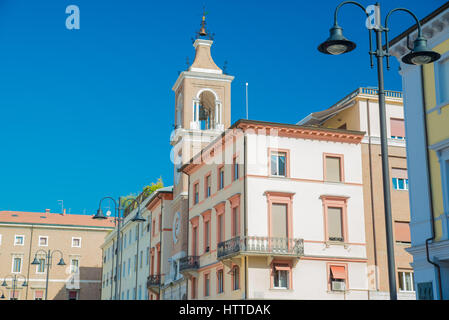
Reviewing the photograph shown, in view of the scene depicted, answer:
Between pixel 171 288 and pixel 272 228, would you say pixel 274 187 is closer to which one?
pixel 272 228

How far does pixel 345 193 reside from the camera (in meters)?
35.8

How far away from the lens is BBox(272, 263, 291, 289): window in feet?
108

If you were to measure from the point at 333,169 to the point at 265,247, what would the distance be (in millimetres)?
6585

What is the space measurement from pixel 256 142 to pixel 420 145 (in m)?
14.3

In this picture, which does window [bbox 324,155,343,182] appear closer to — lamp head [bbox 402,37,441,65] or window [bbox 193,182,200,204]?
window [bbox 193,182,200,204]

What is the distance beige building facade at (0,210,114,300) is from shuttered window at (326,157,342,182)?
181ft

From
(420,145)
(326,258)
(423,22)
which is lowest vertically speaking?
(326,258)

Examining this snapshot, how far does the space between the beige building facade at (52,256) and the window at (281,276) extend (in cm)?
5522

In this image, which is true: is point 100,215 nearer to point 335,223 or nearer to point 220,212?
point 220,212

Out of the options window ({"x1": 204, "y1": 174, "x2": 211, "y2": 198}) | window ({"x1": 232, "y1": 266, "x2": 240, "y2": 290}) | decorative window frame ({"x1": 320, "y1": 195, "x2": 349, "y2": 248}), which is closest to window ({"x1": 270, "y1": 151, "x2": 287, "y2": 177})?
decorative window frame ({"x1": 320, "y1": 195, "x2": 349, "y2": 248})

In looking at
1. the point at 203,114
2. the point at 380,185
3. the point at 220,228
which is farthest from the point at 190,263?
the point at 203,114

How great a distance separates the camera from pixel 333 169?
36.2 meters
